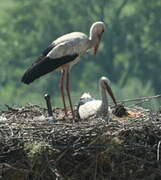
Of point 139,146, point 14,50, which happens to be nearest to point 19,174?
point 139,146

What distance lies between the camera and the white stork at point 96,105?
1427 centimetres

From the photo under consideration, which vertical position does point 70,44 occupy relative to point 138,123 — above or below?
above

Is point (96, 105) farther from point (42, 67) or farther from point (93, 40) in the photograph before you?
point (93, 40)

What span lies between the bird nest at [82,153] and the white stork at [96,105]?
1.13m

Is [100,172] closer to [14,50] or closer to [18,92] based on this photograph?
[18,92]

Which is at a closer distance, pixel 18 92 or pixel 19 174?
pixel 19 174

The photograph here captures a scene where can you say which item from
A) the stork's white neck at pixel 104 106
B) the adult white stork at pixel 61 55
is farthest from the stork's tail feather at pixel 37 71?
the stork's white neck at pixel 104 106

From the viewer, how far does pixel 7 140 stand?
1259cm

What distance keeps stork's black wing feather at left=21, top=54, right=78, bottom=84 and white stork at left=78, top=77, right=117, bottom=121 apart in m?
0.55

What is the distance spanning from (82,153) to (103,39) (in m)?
38.1

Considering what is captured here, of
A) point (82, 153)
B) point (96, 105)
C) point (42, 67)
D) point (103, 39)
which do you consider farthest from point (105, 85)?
point (103, 39)

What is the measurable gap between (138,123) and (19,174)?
1398 millimetres

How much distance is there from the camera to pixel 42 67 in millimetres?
15117

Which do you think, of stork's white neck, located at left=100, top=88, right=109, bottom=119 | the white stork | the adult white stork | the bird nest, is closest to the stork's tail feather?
the adult white stork
